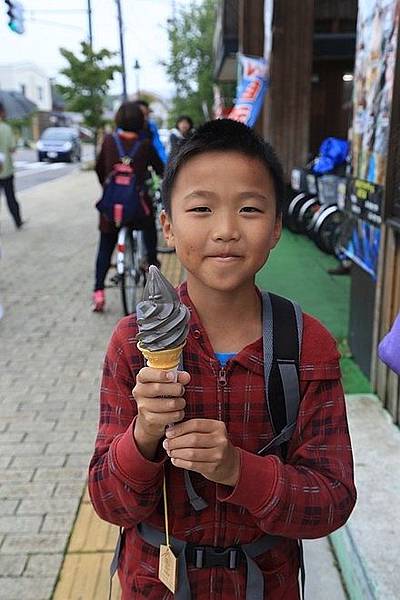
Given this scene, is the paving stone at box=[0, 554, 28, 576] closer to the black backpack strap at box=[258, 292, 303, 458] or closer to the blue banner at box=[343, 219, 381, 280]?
the black backpack strap at box=[258, 292, 303, 458]

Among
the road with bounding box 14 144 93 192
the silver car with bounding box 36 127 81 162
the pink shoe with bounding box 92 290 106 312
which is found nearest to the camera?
the pink shoe with bounding box 92 290 106 312

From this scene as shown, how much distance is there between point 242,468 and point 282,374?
23 cm

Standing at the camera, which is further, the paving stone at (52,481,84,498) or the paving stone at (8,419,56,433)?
the paving stone at (8,419,56,433)

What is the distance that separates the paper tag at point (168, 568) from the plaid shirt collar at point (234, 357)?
16.9 inches

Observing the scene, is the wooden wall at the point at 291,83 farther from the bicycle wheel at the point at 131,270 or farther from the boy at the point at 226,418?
the boy at the point at 226,418

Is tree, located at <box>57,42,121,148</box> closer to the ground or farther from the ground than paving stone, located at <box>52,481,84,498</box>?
farther from the ground

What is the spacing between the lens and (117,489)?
4.28ft

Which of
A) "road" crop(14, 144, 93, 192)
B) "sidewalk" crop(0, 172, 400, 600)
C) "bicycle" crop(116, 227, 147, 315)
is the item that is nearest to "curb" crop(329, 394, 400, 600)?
"sidewalk" crop(0, 172, 400, 600)

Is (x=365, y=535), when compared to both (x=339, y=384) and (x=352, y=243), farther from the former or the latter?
(x=352, y=243)

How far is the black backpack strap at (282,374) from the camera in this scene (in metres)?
1.33

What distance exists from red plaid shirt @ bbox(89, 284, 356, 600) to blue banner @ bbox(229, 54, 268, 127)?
8265mm

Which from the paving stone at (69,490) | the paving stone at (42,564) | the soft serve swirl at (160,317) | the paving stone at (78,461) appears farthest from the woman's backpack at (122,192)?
the soft serve swirl at (160,317)

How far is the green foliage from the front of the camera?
25406mm

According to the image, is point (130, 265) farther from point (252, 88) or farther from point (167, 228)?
point (167, 228)
